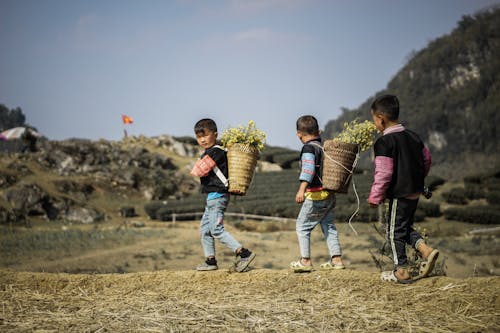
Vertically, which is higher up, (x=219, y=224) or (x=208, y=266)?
(x=219, y=224)

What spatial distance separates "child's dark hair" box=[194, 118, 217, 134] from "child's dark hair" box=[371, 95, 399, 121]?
1.88m

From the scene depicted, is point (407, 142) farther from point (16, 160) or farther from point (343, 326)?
point (16, 160)

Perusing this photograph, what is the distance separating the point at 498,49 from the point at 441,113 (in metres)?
11.7

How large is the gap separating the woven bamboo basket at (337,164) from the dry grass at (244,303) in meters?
0.94

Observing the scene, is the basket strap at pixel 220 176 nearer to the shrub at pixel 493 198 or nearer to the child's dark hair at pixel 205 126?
the child's dark hair at pixel 205 126

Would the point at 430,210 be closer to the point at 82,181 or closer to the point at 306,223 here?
the point at 306,223

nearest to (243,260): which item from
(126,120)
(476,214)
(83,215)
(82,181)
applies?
(476,214)

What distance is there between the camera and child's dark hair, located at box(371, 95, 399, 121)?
4379 millimetres

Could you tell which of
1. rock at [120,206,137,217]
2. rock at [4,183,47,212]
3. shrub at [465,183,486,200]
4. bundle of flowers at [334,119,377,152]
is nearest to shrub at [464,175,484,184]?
shrub at [465,183,486,200]

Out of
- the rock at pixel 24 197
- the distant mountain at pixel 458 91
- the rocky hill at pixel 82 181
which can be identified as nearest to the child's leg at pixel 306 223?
the rocky hill at pixel 82 181

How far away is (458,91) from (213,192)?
211ft

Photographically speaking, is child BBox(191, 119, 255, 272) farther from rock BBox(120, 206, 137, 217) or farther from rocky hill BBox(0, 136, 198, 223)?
rock BBox(120, 206, 137, 217)

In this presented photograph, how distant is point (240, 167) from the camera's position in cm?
510

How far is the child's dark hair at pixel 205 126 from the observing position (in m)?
5.28
